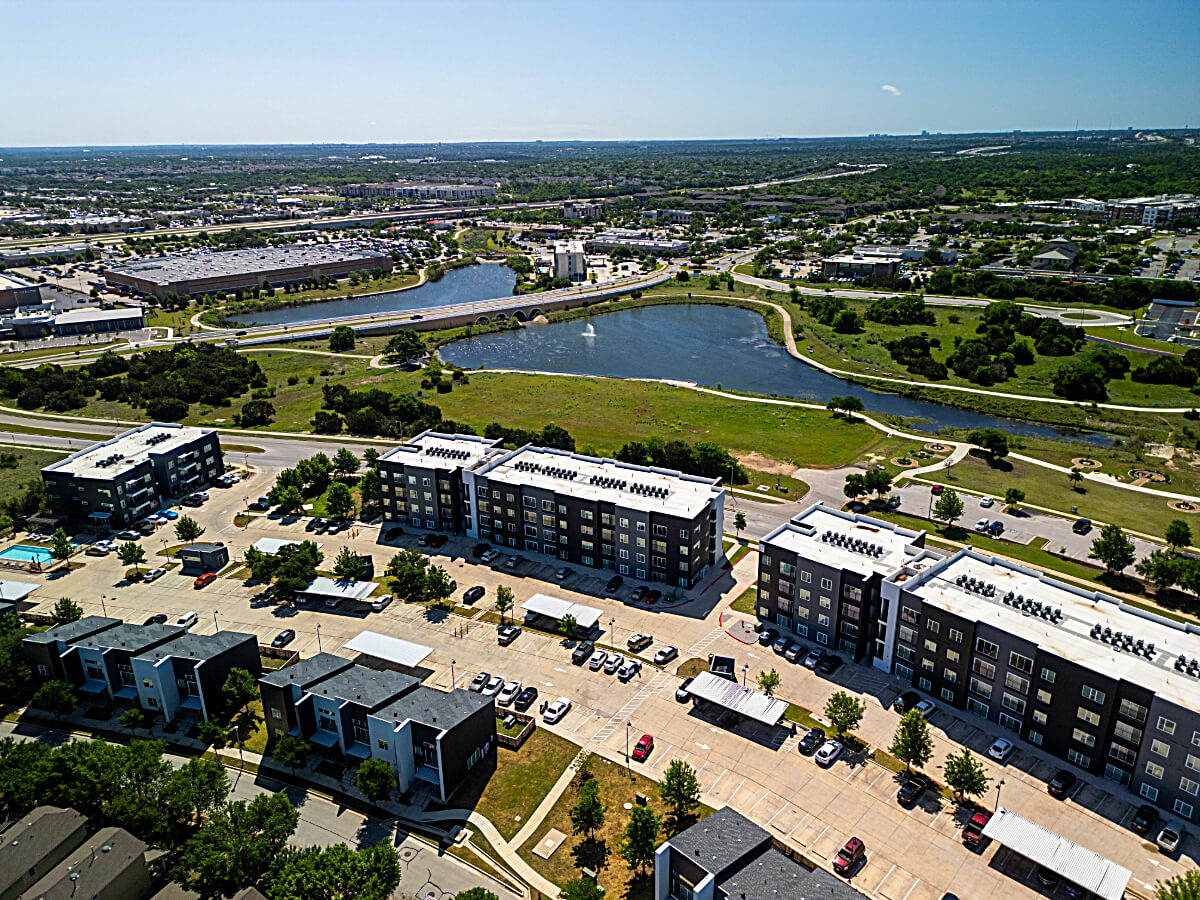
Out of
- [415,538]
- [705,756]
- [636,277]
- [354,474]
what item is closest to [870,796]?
[705,756]

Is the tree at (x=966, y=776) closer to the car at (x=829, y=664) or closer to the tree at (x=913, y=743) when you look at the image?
the tree at (x=913, y=743)

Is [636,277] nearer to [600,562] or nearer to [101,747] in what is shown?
[600,562]

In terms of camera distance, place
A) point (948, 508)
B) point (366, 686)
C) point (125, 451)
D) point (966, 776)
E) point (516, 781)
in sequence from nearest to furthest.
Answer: point (966, 776) < point (516, 781) < point (366, 686) < point (948, 508) < point (125, 451)

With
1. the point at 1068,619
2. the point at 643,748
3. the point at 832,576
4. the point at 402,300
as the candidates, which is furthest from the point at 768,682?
the point at 402,300

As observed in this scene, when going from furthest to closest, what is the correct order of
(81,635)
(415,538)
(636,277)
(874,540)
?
(636,277) → (415,538) → (874,540) → (81,635)

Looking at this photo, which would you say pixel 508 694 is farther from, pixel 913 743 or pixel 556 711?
pixel 913 743

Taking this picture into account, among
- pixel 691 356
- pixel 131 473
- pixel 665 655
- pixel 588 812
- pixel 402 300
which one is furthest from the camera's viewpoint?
pixel 402 300

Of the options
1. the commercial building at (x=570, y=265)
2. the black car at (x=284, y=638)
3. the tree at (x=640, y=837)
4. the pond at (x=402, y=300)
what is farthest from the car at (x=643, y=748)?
the commercial building at (x=570, y=265)
